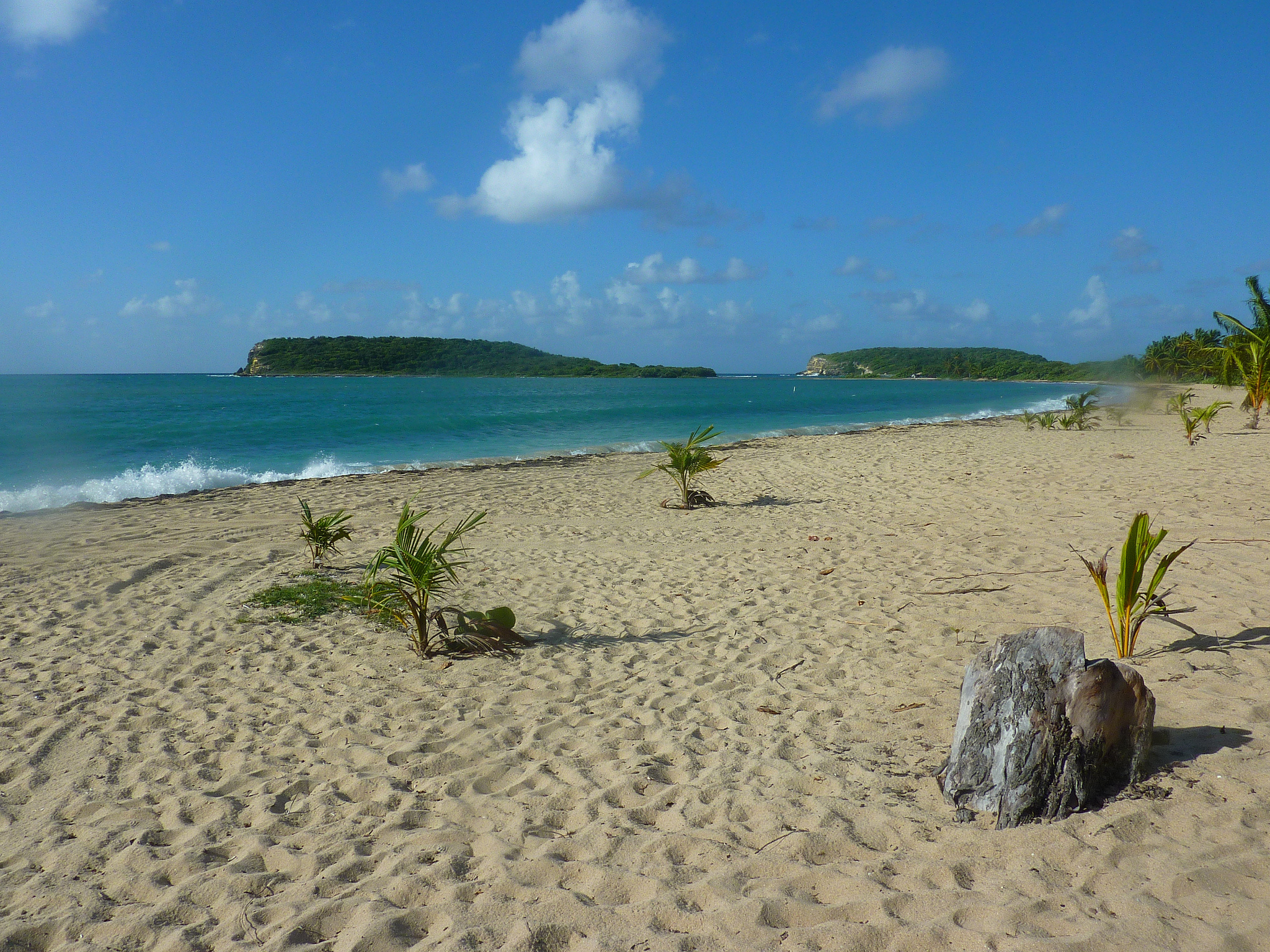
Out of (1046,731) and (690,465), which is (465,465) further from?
(1046,731)

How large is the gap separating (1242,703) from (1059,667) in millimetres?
1338

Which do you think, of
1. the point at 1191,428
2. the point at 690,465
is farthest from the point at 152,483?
the point at 1191,428

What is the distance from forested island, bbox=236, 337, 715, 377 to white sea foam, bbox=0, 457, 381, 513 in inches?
3977

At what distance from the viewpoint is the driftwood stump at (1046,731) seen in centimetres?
257

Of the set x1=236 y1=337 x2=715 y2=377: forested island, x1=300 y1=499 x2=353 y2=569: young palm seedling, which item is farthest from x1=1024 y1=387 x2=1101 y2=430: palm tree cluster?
x1=236 y1=337 x2=715 y2=377: forested island

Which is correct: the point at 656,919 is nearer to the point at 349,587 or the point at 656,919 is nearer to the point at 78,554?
the point at 349,587

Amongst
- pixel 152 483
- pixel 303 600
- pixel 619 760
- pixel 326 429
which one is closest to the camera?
pixel 619 760

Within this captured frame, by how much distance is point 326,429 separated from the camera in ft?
88.4

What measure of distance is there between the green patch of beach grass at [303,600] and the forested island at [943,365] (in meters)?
93.5

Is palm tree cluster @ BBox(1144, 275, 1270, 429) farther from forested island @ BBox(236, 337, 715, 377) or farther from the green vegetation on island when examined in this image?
forested island @ BBox(236, 337, 715, 377)

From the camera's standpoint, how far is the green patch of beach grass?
17.7 ft

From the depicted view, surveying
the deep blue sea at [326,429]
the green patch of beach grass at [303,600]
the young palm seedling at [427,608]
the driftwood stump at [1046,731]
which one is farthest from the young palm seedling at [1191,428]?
the green patch of beach grass at [303,600]

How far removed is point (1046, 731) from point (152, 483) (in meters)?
15.5

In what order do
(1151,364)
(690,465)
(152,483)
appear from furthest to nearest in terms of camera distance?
(1151,364) < (152,483) < (690,465)
